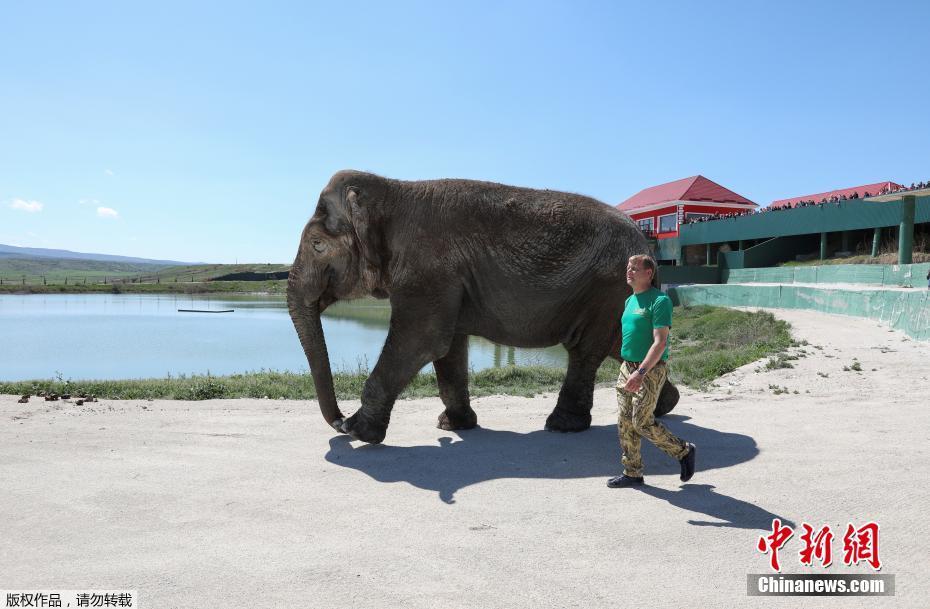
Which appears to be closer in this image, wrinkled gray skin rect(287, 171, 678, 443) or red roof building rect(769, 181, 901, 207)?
wrinkled gray skin rect(287, 171, 678, 443)

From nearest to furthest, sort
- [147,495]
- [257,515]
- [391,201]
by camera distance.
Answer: [257,515]
[147,495]
[391,201]

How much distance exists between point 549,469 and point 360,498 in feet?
5.42

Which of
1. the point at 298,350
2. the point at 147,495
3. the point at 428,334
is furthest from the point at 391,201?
the point at 298,350

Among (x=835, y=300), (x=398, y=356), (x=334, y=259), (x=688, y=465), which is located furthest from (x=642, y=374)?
(x=835, y=300)

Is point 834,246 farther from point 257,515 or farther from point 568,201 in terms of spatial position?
point 257,515

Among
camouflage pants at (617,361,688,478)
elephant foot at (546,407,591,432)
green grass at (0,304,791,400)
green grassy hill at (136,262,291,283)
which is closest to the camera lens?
camouflage pants at (617,361,688,478)

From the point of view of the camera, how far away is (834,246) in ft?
133

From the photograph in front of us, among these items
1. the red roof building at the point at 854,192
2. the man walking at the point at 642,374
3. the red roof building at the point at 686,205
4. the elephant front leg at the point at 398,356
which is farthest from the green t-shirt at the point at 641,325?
the red roof building at the point at 686,205

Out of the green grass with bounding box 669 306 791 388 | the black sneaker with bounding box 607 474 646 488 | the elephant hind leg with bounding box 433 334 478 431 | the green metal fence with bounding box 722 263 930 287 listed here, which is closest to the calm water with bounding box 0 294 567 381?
the green grass with bounding box 669 306 791 388

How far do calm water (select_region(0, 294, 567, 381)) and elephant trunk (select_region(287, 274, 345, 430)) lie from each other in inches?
220

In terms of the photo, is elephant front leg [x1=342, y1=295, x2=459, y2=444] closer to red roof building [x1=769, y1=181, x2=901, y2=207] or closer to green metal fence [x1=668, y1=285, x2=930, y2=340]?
green metal fence [x1=668, y1=285, x2=930, y2=340]

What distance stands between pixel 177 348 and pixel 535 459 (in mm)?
21737

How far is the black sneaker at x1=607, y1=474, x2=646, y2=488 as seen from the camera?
15.9 ft

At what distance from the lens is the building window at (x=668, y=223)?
54312 millimetres
